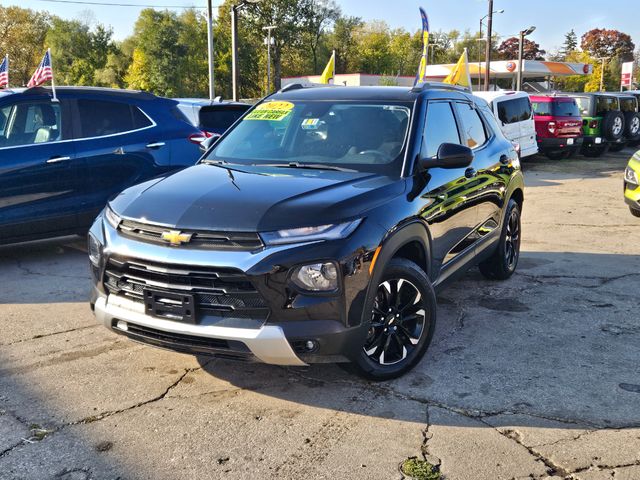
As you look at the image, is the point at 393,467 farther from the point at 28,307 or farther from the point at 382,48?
the point at 382,48

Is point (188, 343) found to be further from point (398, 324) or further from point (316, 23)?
point (316, 23)

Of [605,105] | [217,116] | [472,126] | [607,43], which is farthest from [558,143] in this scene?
[607,43]

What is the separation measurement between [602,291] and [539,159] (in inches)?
583

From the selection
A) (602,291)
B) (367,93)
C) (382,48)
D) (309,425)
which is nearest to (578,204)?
(602,291)

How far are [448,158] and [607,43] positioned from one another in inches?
5363

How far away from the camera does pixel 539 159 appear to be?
782 inches

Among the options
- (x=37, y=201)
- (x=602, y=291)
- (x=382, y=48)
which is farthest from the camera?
(x=382, y=48)

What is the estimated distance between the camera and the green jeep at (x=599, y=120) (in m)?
19.6

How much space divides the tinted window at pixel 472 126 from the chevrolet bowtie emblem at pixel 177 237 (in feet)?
9.22

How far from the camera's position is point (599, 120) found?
64.8 ft

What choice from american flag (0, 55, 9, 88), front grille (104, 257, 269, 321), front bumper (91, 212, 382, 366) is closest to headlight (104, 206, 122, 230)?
front bumper (91, 212, 382, 366)

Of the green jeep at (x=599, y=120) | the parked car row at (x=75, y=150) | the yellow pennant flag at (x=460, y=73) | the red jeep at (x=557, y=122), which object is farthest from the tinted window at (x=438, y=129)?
the green jeep at (x=599, y=120)

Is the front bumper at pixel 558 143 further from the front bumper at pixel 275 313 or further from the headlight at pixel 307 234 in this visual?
the headlight at pixel 307 234

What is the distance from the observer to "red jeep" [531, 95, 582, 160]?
1805 centimetres
